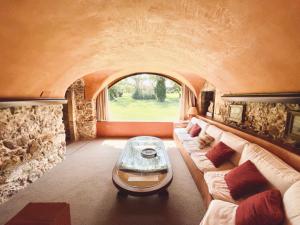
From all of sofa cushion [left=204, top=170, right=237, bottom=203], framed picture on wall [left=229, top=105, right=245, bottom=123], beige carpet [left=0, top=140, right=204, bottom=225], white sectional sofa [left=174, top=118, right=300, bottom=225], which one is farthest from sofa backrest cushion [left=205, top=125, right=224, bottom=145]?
sofa cushion [left=204, top=170, right=237, bottom=203]

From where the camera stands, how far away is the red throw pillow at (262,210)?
4.11 feet

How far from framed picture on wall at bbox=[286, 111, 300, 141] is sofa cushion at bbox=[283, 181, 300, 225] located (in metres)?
1.00

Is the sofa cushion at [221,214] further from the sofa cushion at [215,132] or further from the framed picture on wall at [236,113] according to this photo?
the framed picture on wall at [236,113]

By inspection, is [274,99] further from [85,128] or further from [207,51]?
[85,128]

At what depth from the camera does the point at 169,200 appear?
2.32 meters

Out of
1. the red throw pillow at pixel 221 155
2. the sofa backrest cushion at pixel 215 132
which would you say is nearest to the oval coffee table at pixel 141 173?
the red throw pillow at pixel 221 155

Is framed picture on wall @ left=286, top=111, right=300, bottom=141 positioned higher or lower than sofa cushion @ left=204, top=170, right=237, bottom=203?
higher

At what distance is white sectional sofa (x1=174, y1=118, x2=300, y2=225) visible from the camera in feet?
4.36

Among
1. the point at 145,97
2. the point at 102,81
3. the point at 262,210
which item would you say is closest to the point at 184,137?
the point at 262,210

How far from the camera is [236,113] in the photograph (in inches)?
141

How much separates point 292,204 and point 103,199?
2187 mm

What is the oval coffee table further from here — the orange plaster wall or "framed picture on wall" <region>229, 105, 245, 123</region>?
the orange plaster wall

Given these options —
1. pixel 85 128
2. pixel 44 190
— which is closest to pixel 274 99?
pixel 44 190

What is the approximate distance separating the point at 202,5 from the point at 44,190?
11.0ft
